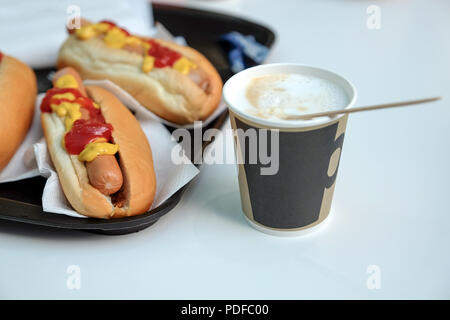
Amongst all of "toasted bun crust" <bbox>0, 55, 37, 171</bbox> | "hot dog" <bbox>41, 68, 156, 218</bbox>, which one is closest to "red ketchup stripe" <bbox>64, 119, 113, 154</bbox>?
"hot dog" <bbox>41, 68, 156, 218</bbox>

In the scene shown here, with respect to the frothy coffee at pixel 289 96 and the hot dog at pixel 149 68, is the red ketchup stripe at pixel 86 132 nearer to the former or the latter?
the hot dog at pixel 149 68

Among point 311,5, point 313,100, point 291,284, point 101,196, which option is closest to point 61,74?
point 101,196

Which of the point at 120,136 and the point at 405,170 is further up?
the point at 120,136

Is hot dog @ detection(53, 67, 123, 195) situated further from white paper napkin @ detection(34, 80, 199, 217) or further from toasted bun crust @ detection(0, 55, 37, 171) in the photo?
toasted bun crust @ detection(0, 55, 37, 171)

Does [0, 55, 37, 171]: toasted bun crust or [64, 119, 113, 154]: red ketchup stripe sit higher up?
[64, 119, 113, 154]: red ketchup stripe

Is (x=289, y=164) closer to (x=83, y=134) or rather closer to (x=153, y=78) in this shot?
(x=83, y=134)

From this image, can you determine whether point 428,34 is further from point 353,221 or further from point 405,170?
point 353,221

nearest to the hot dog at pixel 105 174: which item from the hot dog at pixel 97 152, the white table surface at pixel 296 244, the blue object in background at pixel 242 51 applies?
the hot dog at pixel 97 152
